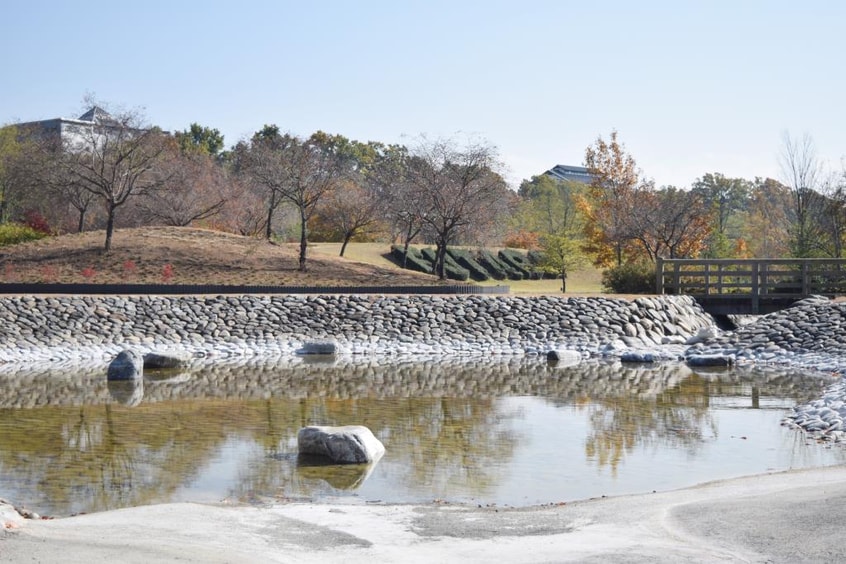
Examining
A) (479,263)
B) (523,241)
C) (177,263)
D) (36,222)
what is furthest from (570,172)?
(177,263)

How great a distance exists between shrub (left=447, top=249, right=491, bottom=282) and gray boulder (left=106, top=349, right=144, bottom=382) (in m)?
34.3

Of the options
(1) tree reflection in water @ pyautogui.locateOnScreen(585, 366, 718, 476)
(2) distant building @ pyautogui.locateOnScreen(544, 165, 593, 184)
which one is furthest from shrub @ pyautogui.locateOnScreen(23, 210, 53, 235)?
(2) distant building @ pyautogui.locateOnScreen(544, 165, 593, 184)

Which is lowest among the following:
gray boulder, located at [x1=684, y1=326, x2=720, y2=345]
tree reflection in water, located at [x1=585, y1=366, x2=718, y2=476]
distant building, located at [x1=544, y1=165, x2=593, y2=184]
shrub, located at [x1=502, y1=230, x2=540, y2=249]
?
tree reflection in water, located at [x1=585, y1=366, x2=718, y2=476]

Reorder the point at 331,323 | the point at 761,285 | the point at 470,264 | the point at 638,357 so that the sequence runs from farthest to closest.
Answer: the point at 470,264
the point at 761,285
the point at 331,323
the point at 638,357

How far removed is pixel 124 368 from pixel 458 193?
21.4 meters

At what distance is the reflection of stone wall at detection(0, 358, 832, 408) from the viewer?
2036 cm

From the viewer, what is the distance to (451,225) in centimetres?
4166

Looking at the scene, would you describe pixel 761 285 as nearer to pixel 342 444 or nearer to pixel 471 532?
pixel 342 444

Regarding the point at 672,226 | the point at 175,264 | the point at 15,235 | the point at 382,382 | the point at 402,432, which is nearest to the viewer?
the point at 402,432

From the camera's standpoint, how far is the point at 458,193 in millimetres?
41750

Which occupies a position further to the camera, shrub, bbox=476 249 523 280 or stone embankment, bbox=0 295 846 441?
shrub, bbox=476 249 523 280

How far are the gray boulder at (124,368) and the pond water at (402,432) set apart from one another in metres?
0.31

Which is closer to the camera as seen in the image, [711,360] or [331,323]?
[711,360]

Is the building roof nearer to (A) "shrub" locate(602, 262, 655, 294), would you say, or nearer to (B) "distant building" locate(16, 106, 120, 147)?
(B) "distant building" locate(16, 106, 120, 147)
